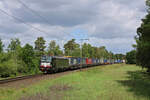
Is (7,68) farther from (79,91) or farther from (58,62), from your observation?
(79,91)

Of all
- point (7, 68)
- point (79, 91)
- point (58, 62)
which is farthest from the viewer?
point (58, 62)

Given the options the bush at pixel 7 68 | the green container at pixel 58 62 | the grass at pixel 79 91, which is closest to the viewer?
the grass at pixel 79 91

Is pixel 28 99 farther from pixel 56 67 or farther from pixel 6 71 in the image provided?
pixel 56 67

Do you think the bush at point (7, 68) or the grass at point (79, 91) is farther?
the bush at point (7, 68)

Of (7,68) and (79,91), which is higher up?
(7,68)

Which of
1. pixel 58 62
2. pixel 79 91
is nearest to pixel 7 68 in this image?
pixel 58 62

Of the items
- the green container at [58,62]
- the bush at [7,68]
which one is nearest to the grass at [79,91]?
the bush at [7,68]

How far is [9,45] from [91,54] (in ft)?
214

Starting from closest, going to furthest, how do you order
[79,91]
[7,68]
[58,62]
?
[79,91], [7,68], [58,62]

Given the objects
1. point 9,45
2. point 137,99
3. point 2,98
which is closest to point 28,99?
point 2,98

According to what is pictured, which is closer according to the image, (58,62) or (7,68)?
(7,68)

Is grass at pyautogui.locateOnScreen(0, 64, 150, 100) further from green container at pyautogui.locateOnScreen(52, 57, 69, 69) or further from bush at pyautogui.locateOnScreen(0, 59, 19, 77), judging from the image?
green container at pyautogui.locateOnScreen(52, 57, 69, 69)

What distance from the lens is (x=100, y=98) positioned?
11750 mm

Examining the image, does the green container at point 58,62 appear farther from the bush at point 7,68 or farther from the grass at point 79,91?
the grass at point 79,91
